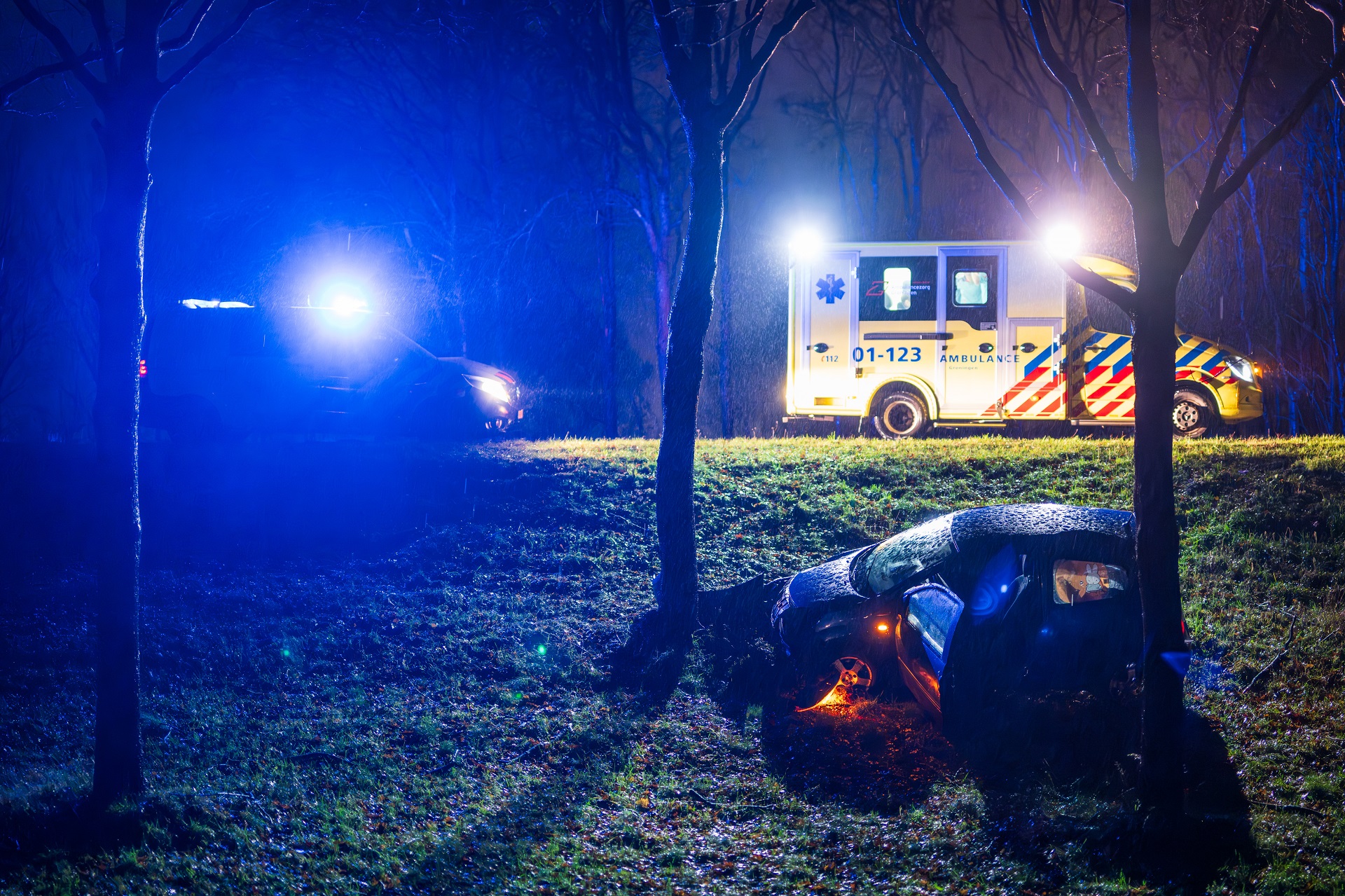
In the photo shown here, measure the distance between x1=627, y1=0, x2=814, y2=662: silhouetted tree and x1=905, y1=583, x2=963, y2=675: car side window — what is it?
8.20 feet

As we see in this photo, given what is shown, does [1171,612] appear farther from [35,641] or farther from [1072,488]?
[35,641]

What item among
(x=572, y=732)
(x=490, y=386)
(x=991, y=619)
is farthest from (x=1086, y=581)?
(x=490, y=386)

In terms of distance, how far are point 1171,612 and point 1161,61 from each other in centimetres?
2030

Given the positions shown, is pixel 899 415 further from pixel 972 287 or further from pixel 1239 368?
pixel 1239 368

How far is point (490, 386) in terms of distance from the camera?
13797 mm

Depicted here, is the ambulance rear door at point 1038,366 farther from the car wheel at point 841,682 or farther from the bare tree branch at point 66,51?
the bare tree branch at point 66,51

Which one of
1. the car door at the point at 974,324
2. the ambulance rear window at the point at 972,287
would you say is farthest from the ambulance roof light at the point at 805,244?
the ambulance rear window at the point at 972,287

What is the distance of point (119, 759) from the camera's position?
5.29 metres

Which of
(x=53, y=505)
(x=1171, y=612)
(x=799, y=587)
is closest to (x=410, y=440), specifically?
(x=53, y=505)

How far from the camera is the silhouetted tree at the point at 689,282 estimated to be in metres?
8.26

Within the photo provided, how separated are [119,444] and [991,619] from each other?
5051mm

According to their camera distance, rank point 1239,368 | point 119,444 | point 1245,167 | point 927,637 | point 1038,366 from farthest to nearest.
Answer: point 1038,366 < point 1239,368 < point 927,637 < point 119,444 < point 1245,167

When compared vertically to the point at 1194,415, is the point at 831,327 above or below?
above

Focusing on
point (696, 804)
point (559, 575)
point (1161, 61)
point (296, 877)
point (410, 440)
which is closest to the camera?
point (296, 877)
